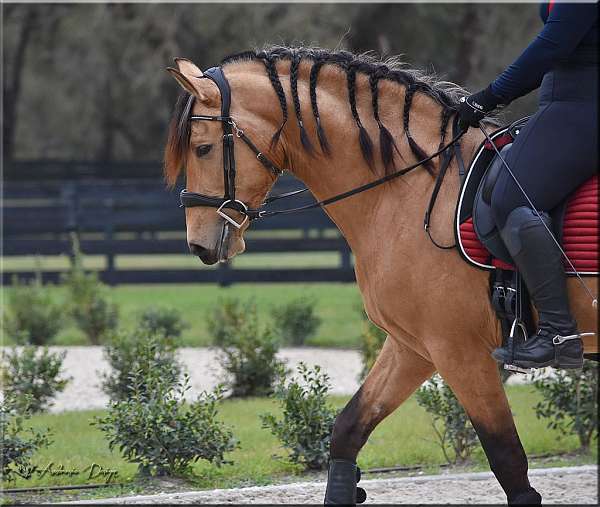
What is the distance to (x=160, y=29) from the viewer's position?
88.3ft

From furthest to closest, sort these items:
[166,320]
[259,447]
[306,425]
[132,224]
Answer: [132,224] → [166,320] → [259,447] → [306,425]

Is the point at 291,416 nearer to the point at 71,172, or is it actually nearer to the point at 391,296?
the point at 391,296

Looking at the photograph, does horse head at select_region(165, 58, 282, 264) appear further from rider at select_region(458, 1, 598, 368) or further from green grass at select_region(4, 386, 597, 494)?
green grass at select_region(4, 386, 597, 494)

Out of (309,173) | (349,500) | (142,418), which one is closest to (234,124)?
(309,173)

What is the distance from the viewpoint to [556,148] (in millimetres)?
4039

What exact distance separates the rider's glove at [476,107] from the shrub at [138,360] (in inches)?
110

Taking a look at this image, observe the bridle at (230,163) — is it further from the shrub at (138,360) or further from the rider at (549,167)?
the shrub at (138,360)

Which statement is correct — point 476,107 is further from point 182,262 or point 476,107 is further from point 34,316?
point 182,262

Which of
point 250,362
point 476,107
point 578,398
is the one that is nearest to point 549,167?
point 476,107

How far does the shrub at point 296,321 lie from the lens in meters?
11.4

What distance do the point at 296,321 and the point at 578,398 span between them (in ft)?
16.2

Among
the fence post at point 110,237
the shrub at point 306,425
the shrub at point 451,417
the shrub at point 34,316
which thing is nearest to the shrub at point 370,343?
the shrub at point 451,417

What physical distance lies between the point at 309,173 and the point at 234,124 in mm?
440

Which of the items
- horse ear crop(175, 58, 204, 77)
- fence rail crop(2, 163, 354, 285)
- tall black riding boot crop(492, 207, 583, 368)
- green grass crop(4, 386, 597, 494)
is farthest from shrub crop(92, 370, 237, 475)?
fence rail crop(2, 163, 354, 285)
